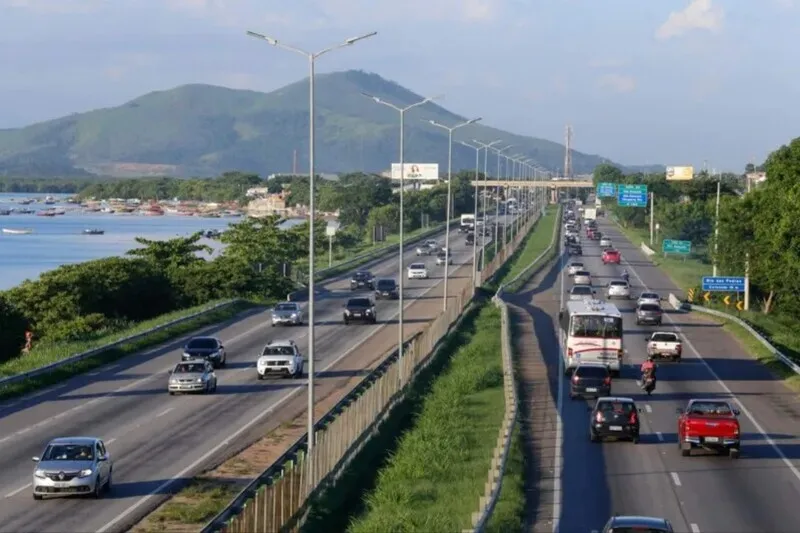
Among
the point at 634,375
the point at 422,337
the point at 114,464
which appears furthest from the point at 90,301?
the point at 114,464

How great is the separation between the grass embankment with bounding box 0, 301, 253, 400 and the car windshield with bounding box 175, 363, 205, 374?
4.88 metres

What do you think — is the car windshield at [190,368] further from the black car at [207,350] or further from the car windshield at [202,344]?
the car windshield at [202,344]

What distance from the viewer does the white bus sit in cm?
5247

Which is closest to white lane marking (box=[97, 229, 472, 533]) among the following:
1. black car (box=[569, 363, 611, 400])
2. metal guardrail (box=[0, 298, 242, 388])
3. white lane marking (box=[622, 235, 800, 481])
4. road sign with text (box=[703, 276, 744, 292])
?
white lane marking (box=[622, 235, 800, 481])

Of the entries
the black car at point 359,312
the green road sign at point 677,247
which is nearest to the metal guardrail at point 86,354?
the black car at point 359,312

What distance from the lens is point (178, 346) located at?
61.8 m

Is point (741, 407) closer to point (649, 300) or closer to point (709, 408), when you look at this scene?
point (709, 408)

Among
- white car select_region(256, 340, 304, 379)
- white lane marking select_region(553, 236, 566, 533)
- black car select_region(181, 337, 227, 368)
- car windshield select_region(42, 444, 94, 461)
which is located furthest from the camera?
black car select_region(181, 337, 227, 368)

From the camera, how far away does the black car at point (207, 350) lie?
2132 inches

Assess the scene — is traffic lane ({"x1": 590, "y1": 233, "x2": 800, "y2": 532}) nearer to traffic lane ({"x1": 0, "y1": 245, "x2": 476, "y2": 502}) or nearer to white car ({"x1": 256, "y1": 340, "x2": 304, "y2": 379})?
white car ({"x1": 256, "y1": 340, "x2": 304, "y2": 379})

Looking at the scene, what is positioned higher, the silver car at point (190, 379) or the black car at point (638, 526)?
the black car at point (638, 526)

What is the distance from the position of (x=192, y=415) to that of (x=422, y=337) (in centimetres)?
1518

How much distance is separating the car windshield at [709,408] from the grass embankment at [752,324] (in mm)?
15865

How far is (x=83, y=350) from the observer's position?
56.2 meters
